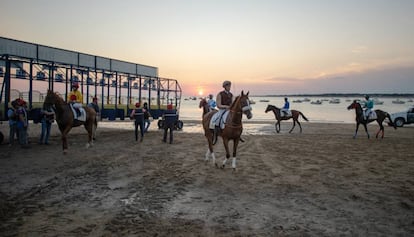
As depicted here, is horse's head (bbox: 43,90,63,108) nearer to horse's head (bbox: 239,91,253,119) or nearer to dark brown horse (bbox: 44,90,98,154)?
dark brown horse (bbox: 44,90,98,154)

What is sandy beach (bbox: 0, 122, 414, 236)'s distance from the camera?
15.8 ft

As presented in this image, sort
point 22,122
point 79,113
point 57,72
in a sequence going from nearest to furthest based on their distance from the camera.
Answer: point 22,122 → point 79,113 → point 57,72

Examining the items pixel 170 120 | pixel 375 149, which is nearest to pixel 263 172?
pixel 170 120

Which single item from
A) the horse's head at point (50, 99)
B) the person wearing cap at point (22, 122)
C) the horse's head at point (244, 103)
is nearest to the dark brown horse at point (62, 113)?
the horse's head at point (50, 99)

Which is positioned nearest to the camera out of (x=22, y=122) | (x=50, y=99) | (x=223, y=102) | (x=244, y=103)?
(x=244, y=103)

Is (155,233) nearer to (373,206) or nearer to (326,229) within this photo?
(326,229)

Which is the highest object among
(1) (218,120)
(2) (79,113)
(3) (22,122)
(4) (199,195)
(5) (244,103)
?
(5) (244,103)

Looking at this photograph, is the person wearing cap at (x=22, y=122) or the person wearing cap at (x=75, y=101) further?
the person wearing cap at (x=75, y=101)

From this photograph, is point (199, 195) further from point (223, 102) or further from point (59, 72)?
point (59, 72)

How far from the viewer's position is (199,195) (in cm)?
662

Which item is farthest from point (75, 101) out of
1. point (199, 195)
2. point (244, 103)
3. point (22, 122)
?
point (199, 195)

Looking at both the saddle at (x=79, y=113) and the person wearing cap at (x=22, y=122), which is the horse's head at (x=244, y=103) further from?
the person wearing cap at (x=22, y=122)

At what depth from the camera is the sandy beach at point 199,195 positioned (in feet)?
15.8

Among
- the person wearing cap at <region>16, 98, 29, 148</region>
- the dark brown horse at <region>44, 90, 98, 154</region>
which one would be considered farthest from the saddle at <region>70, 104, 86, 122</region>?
the person wearing cap at <region>16, 98, 29, 148</region>
